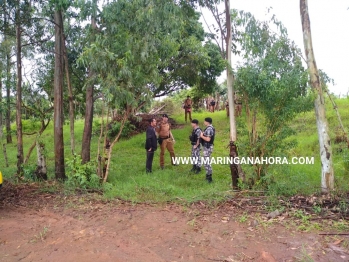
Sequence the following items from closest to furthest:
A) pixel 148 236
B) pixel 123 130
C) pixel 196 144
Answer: pixel 148 236, pixel 196 144, pixel 123 130

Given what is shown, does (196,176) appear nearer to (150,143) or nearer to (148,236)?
(150,143)

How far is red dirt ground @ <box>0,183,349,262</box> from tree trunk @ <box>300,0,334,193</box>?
1.76 m

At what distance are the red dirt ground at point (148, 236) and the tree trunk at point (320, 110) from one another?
1760 mm

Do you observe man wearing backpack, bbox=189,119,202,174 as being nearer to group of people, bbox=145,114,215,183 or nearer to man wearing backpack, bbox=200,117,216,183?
group of people, bbox=145,114,215,183

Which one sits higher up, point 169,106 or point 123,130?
point 169,106

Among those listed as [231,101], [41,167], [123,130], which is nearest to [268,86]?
[231,101]

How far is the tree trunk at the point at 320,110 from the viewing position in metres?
5.98

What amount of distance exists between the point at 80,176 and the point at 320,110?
553cm

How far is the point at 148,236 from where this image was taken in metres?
4.71

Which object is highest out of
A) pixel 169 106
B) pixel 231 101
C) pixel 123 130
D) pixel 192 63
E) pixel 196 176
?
pixel 192 63

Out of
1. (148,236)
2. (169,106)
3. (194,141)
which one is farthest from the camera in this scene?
(169,106)

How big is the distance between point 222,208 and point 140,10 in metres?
4.35

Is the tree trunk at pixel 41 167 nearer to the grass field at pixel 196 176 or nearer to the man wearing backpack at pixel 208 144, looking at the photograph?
the grass field at pixel 196 176

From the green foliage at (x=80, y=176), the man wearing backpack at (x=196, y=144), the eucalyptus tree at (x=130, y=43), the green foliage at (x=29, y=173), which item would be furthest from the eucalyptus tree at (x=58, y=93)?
the man wearing backpack at (x=196, y=144)
